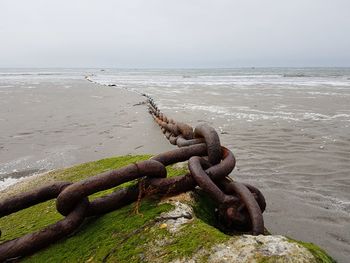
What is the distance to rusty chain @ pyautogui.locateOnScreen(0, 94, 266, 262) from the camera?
1.87 m

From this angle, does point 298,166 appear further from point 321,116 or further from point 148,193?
→ point 321,116

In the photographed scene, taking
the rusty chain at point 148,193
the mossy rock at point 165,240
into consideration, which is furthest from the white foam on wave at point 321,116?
the mossy rock at point 165,240

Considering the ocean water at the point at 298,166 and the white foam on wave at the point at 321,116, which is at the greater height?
the ocean water at the point at 298,166

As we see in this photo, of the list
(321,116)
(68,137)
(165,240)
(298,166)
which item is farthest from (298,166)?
(321,116)

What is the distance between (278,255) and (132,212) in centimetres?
89

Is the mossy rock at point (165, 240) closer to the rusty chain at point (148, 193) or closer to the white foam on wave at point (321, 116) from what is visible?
the rusty chain at point (148, 193)

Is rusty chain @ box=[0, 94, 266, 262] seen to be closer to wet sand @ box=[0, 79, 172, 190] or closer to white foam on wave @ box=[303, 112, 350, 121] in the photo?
wet sand @ box=[0, 79, 172, 190]

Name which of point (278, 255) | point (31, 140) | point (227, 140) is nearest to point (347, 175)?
point (227, 140)

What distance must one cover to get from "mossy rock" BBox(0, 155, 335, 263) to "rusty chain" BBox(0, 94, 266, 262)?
0.23ft

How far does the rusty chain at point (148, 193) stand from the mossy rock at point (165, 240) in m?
0.07

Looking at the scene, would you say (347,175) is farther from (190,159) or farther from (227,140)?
(190,159)

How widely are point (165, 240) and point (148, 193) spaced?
43 cm

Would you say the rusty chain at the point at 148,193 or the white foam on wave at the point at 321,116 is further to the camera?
the white foam on wave at the point at 321,116

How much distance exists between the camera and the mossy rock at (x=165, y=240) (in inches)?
61.0
